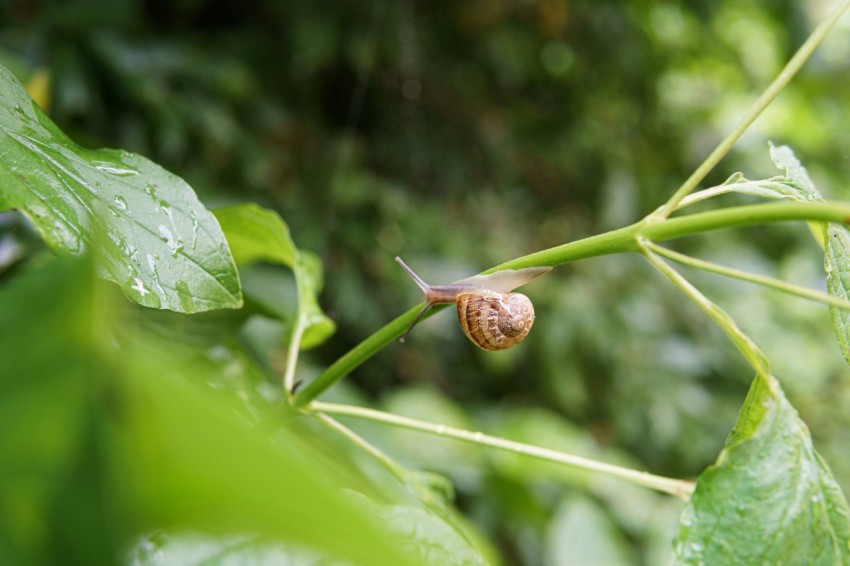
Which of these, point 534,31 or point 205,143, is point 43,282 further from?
point 534,31

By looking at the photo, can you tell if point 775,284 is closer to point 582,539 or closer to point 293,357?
point 293,357

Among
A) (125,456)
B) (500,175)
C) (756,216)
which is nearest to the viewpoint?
(125,456)

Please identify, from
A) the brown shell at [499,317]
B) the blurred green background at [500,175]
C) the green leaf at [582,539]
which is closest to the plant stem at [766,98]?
the brown shell at [499,317]

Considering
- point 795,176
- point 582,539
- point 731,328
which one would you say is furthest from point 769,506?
point 582,539

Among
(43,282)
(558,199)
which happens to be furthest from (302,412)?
(558,199)

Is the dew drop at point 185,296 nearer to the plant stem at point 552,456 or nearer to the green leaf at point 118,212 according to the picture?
the green leaf at point 118,212

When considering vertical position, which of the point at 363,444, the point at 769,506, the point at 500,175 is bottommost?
the point at 500,175

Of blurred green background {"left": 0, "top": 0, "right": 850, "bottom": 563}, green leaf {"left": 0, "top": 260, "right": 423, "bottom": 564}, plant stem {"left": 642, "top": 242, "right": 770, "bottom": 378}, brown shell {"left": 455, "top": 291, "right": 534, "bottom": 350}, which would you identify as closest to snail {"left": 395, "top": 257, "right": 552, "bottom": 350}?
brown shell {"left": 455, "top": 291, "right": 534, "bottom": 350}
